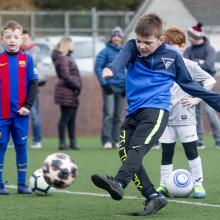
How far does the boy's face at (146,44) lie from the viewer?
8281mm

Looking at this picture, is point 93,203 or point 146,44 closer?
point 146,44

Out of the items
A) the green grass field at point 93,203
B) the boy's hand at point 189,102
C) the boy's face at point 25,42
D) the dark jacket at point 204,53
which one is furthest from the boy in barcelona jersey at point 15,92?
the dark jacket at point 204,53

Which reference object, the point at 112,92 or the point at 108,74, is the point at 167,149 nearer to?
the point at 108,74

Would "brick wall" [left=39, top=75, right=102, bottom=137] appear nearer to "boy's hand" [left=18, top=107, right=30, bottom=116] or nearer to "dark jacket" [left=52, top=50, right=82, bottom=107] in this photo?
"dark jacket" [left=52, top=50, right=82, bottom=107]

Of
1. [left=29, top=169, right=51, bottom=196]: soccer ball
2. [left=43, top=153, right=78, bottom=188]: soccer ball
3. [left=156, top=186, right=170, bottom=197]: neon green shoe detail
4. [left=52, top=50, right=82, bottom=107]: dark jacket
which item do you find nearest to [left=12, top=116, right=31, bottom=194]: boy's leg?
[left=29, top=169, right=51, bottom=196]: soccer ball

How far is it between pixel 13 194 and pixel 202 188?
1.94 metres

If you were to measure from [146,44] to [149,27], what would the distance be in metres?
0.15

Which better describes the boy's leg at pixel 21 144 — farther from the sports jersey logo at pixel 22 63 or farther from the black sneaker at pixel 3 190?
the sports jersey logo at pixel 22 63

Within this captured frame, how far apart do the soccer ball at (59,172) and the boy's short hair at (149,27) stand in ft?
4.43

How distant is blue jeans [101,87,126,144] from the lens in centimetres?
1608

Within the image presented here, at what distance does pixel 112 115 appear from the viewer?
53.1 feet

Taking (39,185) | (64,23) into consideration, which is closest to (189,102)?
(39,185)

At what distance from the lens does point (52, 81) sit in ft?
61.8

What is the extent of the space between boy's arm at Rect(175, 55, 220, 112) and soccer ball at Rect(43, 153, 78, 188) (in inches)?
48.8
